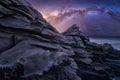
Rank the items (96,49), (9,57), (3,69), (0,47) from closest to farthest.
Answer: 1. (3,69)
2. (9,57)
3. (0,47)
4. (96,49)

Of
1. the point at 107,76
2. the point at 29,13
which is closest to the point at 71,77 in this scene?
the point at 29,13

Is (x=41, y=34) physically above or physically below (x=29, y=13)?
below

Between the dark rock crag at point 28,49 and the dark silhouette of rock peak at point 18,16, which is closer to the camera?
the dark rock crag at point 28,49

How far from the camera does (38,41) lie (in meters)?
29.7

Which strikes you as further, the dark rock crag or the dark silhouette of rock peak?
the dark silhouette of rock peak

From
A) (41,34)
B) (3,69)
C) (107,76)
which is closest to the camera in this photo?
(3,69)

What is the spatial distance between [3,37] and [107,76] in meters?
24.6

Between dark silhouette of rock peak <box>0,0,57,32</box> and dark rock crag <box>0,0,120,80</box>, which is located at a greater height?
dark silhouette of rock peak <box>0,0,57,32</box>

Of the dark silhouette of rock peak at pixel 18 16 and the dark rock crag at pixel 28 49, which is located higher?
the dark silhouette of rock peak at pixel 18 16

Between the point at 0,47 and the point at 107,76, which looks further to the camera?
the point at 107,76

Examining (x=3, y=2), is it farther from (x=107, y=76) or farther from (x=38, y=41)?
(x=107, y=76)

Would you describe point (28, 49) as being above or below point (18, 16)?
below

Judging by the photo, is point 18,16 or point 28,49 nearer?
point 28,49

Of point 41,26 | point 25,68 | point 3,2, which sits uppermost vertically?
point 3,2
